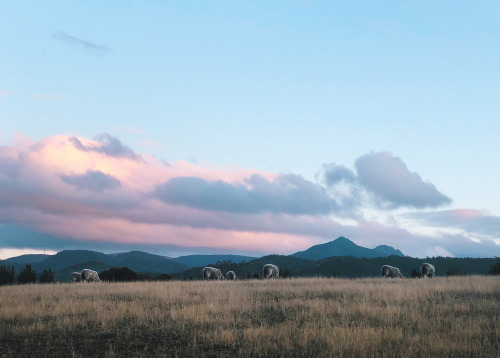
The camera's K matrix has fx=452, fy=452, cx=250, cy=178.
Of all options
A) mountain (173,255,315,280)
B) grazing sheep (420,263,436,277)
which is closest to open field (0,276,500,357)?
grazing sheep (420,263,436,277)

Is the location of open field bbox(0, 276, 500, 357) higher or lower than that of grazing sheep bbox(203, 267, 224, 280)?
higher

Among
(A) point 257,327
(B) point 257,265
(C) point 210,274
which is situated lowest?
(B) point 257,265

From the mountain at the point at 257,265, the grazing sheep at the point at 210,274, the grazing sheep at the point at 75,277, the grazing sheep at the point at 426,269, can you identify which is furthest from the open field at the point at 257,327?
the mountain at the point at 257,265

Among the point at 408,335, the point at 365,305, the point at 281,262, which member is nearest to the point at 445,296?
the point at 365,305

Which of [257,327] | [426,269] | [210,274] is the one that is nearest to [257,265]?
[210,274]

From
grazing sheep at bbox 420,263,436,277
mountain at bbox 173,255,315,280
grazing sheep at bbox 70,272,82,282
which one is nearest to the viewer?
grazing sheep at bbox 420,263,436,277

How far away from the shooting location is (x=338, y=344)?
10.3m

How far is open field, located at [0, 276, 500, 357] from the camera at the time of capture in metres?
10.3

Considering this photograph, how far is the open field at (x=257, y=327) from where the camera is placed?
10266mm

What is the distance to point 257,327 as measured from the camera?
12594 mm

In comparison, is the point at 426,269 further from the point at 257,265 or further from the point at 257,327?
the point at 257,265

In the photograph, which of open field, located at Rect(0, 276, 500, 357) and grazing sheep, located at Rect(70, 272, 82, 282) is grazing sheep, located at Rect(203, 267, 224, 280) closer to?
grazing sheep, located at Rect(70, 272, 82, 282)

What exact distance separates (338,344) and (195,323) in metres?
Result: 4.84

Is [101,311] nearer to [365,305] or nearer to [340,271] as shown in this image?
[365,305]
